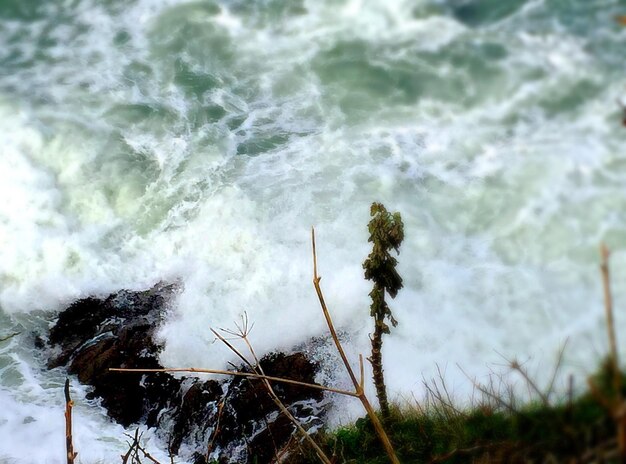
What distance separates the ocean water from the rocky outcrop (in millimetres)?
339

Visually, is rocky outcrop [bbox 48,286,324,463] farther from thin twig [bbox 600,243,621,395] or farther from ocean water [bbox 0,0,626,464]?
thin twig [bbox 600,243,621,395]

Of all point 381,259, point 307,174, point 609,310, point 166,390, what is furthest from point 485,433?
point 307,174

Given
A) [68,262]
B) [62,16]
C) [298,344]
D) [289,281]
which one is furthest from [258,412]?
[62,16]

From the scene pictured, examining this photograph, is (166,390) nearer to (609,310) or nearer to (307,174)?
(307,174)

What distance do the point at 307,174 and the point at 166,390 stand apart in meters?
5.06

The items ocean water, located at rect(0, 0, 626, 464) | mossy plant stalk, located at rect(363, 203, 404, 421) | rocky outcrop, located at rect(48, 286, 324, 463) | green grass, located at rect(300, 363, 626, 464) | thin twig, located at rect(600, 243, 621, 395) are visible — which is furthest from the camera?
ocean water, located at rect(0, 0, 626, 464)

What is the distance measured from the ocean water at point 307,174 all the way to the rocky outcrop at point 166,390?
1.11 ft

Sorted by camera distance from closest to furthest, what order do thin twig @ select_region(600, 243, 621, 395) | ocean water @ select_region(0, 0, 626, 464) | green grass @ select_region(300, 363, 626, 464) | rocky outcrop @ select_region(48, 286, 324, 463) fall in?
thin twig @ select_region(600, 243, 621, 395)
green grass @ select_region(300, 363, 626, 464)
rocky outcrop @ select_region(48, 286, 324, 463)
ocean water @ select_region(0, 0, 626, 464)

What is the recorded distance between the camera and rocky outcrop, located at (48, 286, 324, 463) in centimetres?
902

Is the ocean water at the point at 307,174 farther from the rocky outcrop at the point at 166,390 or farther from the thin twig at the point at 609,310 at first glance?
the thin twig at the point at 609,310

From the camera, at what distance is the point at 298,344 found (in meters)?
10.1

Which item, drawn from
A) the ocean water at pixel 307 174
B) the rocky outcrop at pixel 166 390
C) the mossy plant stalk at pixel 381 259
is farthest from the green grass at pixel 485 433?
the ocean water at pixel 307 174

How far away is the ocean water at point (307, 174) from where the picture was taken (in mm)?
10281

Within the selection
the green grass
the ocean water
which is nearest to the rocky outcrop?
the ocean water
